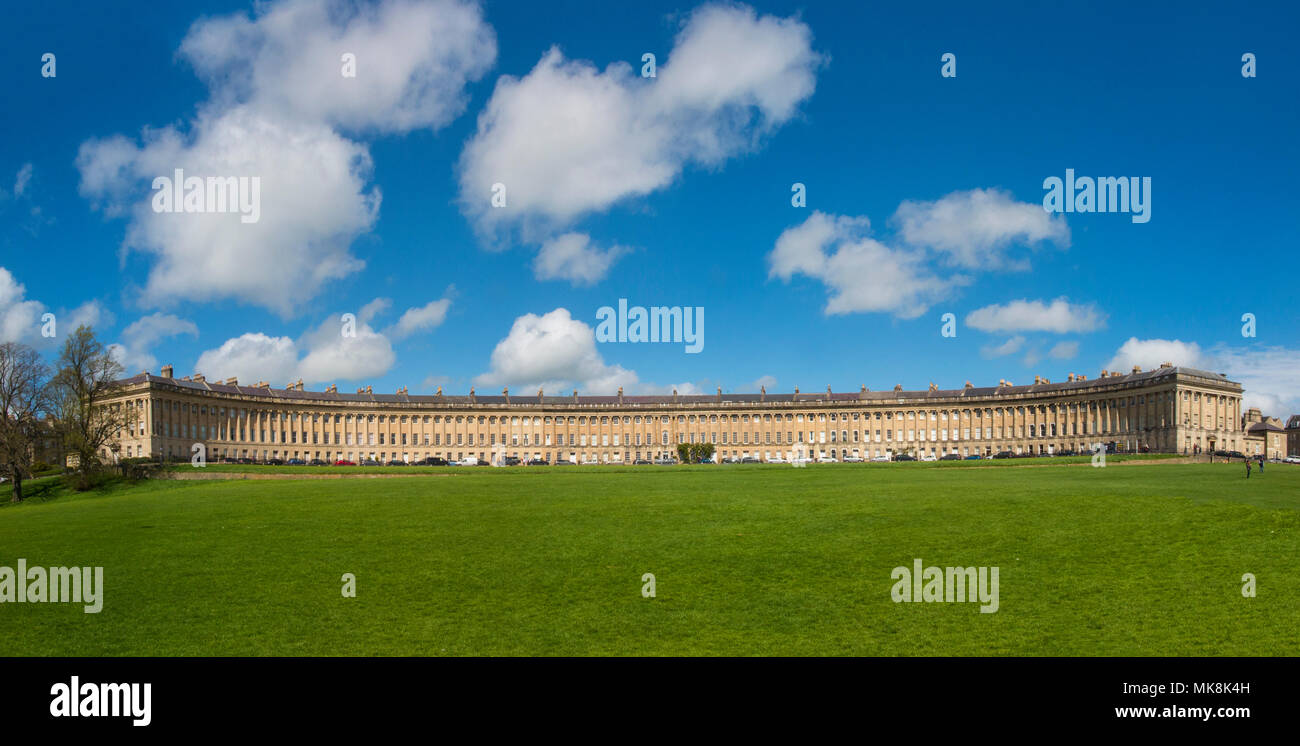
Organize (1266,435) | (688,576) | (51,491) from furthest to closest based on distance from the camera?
(1266,435), (51,491), (688,576)

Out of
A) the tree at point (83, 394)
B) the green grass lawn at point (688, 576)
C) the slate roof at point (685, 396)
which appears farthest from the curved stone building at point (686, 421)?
the green grass lawn at point (688, 576)

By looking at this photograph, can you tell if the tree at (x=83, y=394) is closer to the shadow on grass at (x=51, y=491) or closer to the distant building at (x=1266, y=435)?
the shadow on grass at (x=51, y=491)

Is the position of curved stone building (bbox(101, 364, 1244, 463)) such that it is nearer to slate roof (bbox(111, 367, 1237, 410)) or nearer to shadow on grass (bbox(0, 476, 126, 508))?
slate roof (bbox(111, 367, 1237, 410))

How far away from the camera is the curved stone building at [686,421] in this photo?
114938 mm

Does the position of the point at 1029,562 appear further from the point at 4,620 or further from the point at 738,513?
the point at 4,620

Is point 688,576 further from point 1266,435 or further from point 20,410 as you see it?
point 1266,435

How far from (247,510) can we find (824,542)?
22185mm

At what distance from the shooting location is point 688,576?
18250 millimetres

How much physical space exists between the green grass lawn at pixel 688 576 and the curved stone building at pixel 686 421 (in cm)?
9561

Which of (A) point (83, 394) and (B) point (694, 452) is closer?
(A) point (83, 394)

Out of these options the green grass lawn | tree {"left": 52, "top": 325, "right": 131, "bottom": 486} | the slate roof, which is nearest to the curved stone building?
the slate roof

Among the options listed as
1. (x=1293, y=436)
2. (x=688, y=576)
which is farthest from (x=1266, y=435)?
(x=688, y=576)

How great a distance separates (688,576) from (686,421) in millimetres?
133442
